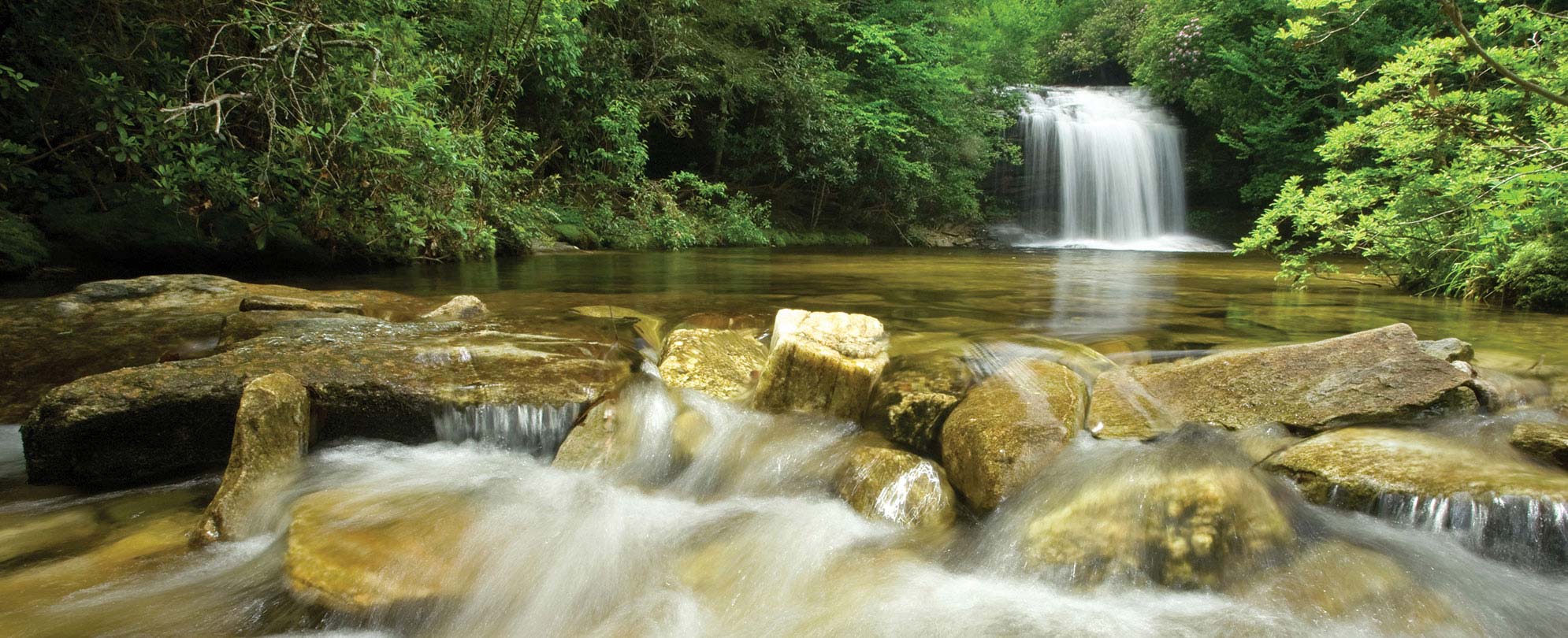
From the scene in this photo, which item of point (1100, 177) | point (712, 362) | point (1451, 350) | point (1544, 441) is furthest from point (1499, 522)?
point (1100, 177)

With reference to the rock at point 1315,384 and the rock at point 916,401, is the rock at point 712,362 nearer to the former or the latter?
the rock at point 916,401

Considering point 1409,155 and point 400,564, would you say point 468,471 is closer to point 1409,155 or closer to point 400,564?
point 400,564

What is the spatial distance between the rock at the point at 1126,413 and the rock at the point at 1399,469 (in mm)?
410

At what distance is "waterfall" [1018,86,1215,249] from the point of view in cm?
2014

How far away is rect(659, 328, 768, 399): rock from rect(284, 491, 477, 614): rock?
4.15 feet

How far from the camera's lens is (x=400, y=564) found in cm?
220

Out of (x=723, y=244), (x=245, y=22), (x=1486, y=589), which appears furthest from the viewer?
(x=723, y=244)

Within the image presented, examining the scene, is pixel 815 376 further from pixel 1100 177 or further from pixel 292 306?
pixel 1100 177

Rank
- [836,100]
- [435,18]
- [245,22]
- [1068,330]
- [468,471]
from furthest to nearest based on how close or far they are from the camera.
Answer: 1. [836,100]
2. [435,18]
3. [245,22]
4. [1068,330]
5. [468,471]

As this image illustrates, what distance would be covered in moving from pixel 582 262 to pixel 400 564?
24.4 ft

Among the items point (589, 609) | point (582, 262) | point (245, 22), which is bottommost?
point (589, 609)

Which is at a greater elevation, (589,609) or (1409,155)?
(1409,155)

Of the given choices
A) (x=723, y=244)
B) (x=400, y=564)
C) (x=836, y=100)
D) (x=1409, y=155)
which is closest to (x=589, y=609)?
(x=400, y=564)

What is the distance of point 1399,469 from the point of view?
2418mm
